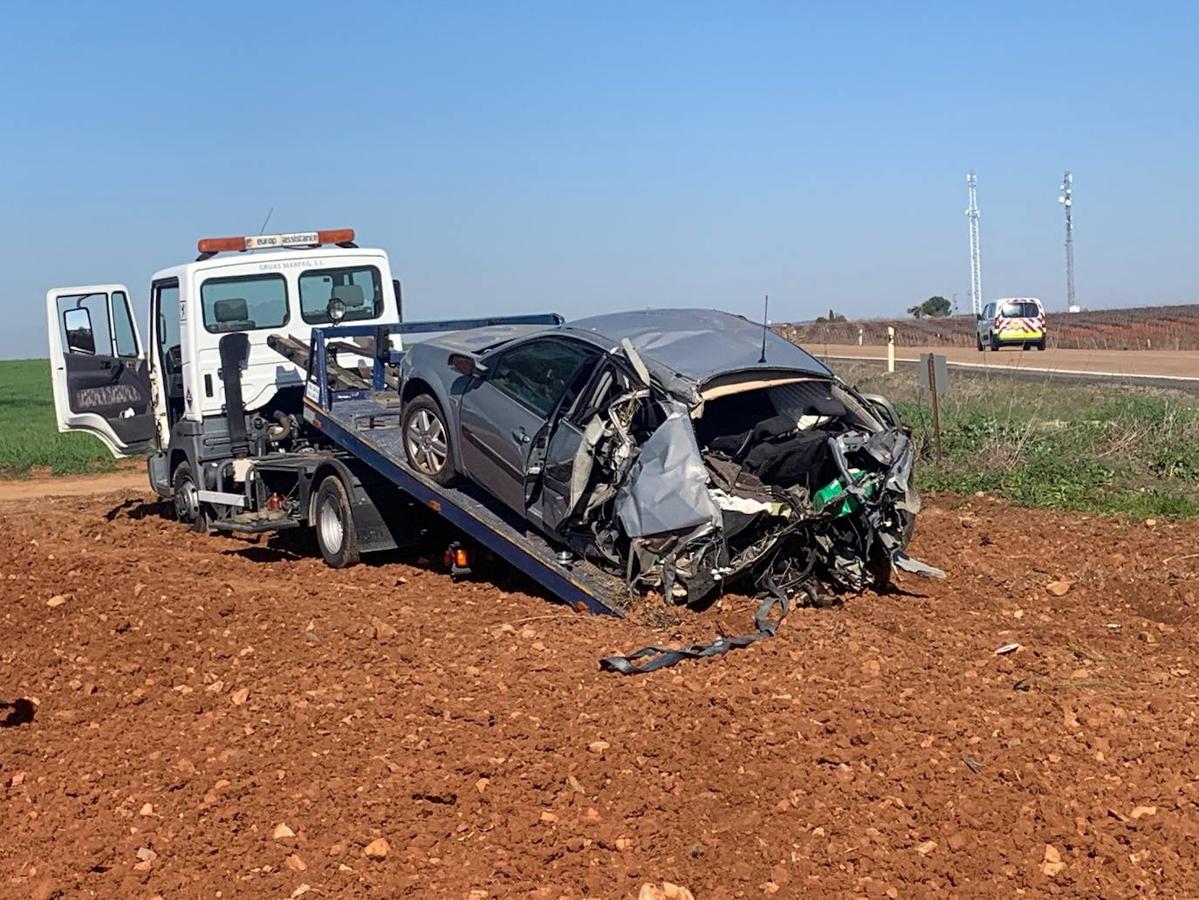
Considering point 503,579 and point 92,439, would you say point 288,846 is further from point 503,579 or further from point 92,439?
point 92,439

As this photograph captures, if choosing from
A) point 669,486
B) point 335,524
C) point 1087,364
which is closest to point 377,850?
point 669,486

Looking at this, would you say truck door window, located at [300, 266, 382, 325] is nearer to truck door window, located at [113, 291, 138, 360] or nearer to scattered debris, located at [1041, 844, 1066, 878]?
truck door window, located at [113, 291, 138, 360]

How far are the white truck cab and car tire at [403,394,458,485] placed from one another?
3.03 meters

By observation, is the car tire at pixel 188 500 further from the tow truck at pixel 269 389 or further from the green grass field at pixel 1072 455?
the green grass field at pixel 1072 455

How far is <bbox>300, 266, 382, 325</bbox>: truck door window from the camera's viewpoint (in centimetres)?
1320

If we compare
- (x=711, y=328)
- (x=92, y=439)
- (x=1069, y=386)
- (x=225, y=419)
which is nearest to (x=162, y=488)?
(x=225, y=419)

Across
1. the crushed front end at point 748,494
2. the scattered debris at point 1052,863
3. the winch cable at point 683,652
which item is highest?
the crushed front end at point 748,494

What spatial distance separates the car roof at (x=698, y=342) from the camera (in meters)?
8.10

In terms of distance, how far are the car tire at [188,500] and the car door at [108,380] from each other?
55 centimetres

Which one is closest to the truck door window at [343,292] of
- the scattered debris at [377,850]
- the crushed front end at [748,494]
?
the crushed front end at [748,494]

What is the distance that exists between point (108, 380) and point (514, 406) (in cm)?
711

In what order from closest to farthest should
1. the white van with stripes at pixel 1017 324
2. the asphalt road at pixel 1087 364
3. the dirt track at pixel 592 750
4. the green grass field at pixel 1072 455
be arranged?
the dirt track at pixel 592 750 < the green grass field at pixel 1072 455 < the asphalt road at pixel 1087 364 < the white van with stripes at pixel 1017 324

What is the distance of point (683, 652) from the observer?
7.11 metres

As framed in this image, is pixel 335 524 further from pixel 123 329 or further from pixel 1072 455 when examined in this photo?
pixel 1072 455
